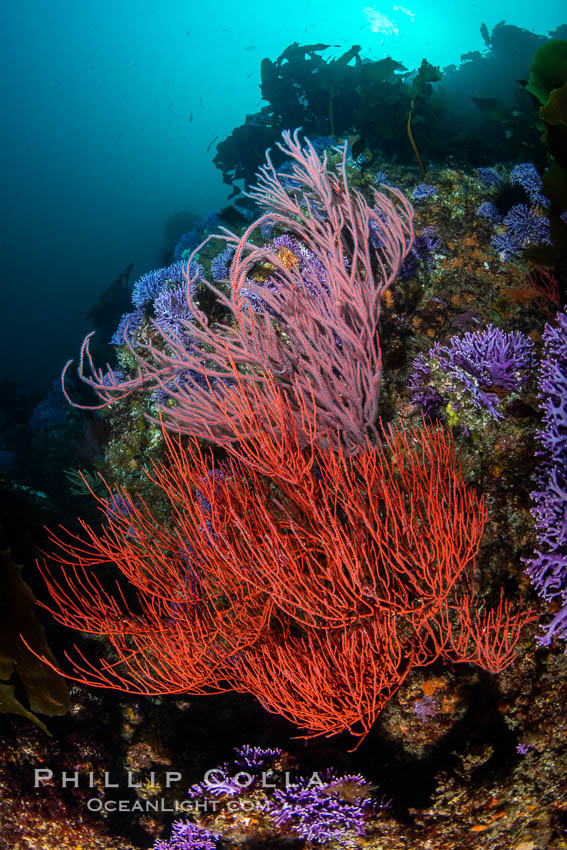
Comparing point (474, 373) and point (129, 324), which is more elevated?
point (129, 324)

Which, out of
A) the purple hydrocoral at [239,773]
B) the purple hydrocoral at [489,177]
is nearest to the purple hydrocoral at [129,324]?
the purple hydrocoral at [489,177]

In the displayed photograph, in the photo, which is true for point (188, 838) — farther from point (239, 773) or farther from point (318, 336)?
point (318, 336)

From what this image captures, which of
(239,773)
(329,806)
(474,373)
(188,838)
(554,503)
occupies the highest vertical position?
(474,373)

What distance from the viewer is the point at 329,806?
108 inches

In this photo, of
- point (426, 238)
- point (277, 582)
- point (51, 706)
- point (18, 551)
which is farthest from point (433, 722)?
point (426, 238)

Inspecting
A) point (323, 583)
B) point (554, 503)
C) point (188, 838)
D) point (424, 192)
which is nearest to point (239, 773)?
point (188, 838)

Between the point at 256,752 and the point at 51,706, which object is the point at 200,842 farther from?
the point at 51,706

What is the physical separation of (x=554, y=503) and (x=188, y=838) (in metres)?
3.76

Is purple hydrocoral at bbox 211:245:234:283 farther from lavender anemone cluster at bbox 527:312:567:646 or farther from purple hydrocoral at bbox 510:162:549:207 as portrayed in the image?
lavender anemone cluster at bbox 527:312:567:646

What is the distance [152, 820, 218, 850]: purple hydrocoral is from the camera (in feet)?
10.0

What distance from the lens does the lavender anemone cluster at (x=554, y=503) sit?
2.19 meters

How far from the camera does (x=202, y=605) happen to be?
3.02 m

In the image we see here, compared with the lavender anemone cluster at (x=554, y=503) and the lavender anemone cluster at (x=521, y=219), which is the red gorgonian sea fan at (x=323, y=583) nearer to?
the lavender anemone cluster at (x=554, y=503)

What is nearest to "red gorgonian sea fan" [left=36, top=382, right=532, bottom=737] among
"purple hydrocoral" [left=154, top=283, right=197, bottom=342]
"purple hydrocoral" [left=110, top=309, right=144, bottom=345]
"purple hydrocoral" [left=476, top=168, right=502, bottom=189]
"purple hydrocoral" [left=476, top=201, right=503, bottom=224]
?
"purple hydrocoral" [left=154, top=283, right=197, bottom=342]
